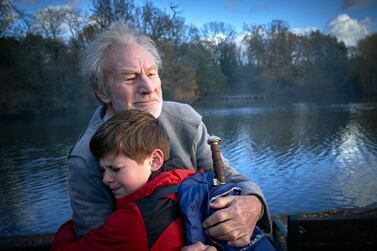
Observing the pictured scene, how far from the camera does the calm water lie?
387 inches

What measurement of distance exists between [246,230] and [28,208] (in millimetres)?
10150

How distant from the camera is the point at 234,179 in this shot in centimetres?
219

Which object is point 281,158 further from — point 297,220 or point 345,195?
point 297,220

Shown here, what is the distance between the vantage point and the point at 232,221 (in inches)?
65.7

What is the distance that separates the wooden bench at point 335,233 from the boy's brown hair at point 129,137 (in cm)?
114

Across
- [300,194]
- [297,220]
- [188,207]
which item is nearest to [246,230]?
[188,207]

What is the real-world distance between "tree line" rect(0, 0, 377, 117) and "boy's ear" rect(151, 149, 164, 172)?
18.4m

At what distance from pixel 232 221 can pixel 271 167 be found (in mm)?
12795

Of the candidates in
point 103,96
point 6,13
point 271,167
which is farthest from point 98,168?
point 6,13

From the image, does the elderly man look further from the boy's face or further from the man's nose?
the boy's face

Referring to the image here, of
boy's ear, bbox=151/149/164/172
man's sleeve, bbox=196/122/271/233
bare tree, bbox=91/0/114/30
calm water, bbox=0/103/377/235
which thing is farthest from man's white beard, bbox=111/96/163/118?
bare tree, bbox=91/0/114/30

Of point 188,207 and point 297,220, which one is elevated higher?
point 188,207

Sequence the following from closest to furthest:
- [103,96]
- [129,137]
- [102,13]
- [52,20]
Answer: [129,137]
[103,96]
[102,13]
[52,20]

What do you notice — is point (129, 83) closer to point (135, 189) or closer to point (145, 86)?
point (145, 86)
